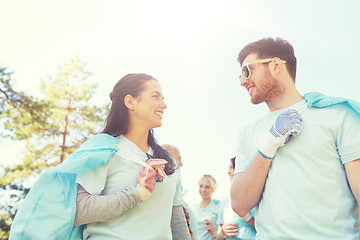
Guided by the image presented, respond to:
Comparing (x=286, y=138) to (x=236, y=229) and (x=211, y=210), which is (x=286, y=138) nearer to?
(x=236, y=229)

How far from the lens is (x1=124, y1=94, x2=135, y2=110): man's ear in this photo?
2.91 m

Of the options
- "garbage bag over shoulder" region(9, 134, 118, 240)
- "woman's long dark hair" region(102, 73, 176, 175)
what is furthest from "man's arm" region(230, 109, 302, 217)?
"garbage bag over shoulder" region(9, 134, 118, 240)

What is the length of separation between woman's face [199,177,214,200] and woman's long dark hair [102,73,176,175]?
4308 millimetres

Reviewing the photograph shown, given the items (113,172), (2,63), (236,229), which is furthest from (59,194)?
(2,63)

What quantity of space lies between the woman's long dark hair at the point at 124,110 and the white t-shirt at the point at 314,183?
0.87 meters

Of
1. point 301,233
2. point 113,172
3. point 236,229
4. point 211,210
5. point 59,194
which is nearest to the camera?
point 301,233

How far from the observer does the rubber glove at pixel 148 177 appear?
2383 mm

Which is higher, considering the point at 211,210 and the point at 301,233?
the point at 301,233

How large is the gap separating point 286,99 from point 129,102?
1217mm

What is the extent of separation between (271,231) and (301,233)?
0.60 feet

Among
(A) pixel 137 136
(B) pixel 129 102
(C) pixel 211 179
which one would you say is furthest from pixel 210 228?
(B) pixel 129 102

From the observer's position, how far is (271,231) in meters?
2.23

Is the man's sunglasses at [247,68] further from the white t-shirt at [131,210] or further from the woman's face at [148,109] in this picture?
the white t-shirt at [131,210]

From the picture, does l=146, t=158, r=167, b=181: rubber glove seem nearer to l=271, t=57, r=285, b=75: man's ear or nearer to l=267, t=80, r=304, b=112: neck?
l=267, t=80, r=304, b=112: neck
